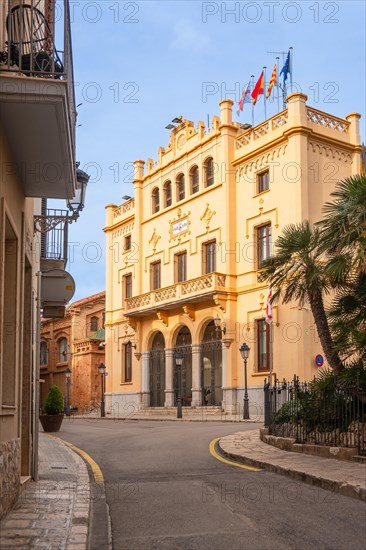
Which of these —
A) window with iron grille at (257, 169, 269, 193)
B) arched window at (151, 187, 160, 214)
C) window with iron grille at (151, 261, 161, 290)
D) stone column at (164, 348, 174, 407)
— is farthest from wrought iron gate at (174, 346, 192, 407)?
window with iron grille at (257, 169, 269, 193)

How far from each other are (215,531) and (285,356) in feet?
75.9

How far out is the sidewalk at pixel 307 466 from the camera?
890 centimetres

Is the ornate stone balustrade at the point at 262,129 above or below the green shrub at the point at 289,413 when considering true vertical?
above

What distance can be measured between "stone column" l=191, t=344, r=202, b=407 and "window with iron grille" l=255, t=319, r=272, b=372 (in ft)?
14.1

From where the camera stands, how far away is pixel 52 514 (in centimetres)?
757

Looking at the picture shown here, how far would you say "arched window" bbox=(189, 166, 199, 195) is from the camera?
3712cm

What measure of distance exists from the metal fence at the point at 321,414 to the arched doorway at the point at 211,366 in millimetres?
19211

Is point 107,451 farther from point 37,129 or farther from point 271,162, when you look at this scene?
point 271,162

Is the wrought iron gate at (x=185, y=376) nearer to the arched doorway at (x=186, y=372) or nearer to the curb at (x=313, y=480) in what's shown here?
the arched doorway at (x=186, y=372)

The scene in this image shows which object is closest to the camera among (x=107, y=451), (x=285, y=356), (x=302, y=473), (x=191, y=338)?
(x=302, y=473)

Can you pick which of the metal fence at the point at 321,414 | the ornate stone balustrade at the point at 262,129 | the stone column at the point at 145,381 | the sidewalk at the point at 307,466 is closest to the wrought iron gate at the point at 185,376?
the stone column at the point at 145,381

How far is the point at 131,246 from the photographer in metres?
42.9

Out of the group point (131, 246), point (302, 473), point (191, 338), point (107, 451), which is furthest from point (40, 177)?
point (131, 246)

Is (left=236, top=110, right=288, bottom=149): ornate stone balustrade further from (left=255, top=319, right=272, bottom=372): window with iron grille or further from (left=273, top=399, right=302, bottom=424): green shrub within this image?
(left=273, top=399, right=302, bottom=424): green shrub
